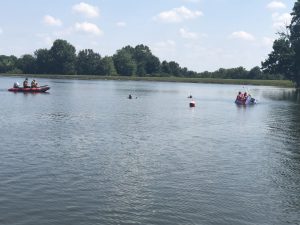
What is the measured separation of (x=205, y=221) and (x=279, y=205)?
3.95m

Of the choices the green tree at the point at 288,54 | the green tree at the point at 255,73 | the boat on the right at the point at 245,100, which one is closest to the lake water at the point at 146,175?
the boat on the right at the point at 245,100

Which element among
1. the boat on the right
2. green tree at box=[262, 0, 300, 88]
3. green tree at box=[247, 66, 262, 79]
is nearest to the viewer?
the boat on the right

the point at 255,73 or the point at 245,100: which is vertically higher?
the point at 255,73

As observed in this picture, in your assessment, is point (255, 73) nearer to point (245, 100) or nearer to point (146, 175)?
point (245, 100)

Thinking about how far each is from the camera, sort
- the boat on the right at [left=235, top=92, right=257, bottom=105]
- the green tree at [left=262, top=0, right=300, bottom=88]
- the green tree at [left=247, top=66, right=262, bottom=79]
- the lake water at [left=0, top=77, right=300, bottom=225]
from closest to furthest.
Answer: the lake water at [left=0, top=77, right=300, bottom=225]
the boat on the right at [left=235, top=92, right=257, bottom=105]
the green tree at [left=262, top=0, right=300, bottom=88]
the green tree at [left=247, top=66, right=262, bottom=79]

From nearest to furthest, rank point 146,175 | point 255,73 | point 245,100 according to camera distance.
Answer: 1. point 146,175
2. point 245,100
3. point 255,73

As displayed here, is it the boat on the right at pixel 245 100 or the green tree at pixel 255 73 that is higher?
the green tree at pixel 255 73

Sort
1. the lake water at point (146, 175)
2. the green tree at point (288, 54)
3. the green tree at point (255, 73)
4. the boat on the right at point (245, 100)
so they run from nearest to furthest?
the lake water at point (146, 175) < the boat on the right at point (245, 100) < the green tree at point (288, 54) < the green tree at point (255, 73)

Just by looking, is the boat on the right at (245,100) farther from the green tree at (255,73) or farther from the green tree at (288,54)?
the green tree at (255,73)

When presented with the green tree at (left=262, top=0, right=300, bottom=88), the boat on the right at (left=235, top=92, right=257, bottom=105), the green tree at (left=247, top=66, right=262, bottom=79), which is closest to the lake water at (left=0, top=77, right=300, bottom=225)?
the boat on the right at (left=235, top=92, right=257, bottom=105)

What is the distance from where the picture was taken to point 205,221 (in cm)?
1589

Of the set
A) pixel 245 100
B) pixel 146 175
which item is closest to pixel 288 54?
pixel 245 100

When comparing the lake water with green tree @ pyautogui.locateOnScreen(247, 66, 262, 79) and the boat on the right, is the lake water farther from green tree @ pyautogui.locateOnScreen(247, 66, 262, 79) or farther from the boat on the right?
green tree @ pyautogui.locateOnScreen(247, 66, 262, 79)

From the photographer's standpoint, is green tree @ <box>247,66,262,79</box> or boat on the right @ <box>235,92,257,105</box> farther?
green tree @ <box>247,66,262,79</box>
